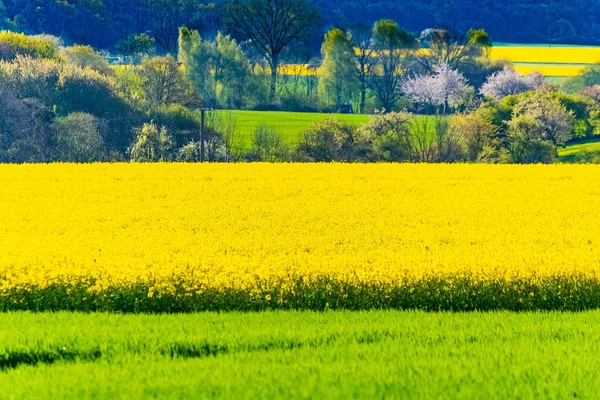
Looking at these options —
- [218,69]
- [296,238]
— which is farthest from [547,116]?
[296,238]

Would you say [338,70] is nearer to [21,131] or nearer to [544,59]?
[544,59]

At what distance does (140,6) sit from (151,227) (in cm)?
9034

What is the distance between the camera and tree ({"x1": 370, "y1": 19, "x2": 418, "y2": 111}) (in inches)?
3342

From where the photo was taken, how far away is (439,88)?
277ft

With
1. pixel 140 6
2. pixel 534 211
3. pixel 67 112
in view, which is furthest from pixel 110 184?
pixel 140 6

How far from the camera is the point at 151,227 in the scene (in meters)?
18.1

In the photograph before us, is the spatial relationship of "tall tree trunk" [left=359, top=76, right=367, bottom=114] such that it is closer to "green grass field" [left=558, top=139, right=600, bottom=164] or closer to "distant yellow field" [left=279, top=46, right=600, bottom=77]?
"distant yellow field" [left=279, top=46, right=600, bottom=77]

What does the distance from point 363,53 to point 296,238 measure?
71.9 metres

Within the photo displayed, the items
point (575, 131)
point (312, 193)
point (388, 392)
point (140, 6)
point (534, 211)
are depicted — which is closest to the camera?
point (388, 392)

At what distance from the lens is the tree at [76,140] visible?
48688mm

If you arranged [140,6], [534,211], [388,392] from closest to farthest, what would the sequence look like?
[388,392] → [534,211] → [140,6]

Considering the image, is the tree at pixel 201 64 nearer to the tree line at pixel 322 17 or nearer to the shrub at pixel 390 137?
the tree line at pixel 322 17

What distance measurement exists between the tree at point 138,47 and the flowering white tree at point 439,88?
90.9 feet

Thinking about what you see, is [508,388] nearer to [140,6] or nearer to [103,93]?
[103,93]
